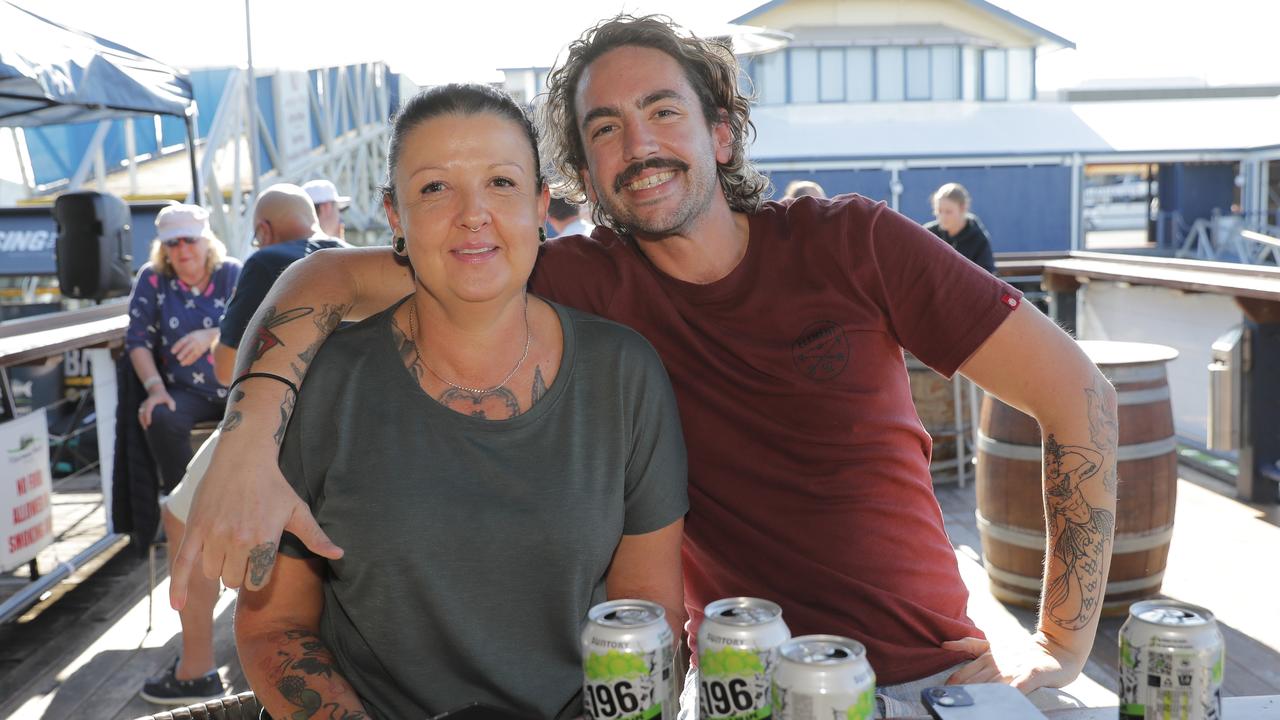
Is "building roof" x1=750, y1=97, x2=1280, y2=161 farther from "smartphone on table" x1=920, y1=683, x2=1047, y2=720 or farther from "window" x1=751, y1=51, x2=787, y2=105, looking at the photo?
"smartphone on table" x1=920, y1=683, x2=1047, y2=720

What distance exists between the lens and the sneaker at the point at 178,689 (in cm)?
378

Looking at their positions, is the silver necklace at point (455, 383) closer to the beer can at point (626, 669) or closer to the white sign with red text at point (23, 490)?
the beer can at point (626, 669)

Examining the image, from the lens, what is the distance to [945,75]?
2541 cm

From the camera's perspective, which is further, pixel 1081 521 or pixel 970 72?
pixel 970 72

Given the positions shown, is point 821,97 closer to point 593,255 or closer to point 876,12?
point 876,12

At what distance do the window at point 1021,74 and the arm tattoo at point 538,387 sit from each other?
26.9 metres

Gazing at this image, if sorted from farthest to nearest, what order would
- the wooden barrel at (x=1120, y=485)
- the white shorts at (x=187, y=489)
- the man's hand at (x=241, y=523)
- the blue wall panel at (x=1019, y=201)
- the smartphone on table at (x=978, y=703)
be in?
the blue wall panel at (x=1019, y=201) < the wooden barrel at (x=1120, y=485) < the white shorts at (x=187, y=489) < the man's hand at (x=241, y=523) < the smartphone on table at (x=978, y=703)

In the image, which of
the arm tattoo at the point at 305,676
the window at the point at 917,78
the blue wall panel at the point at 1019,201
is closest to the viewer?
the arm tattoo at the point at 305,676

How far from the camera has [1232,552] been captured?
4.93m

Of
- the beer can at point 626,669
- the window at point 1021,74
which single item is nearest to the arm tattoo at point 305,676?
the beer can at point 626,669

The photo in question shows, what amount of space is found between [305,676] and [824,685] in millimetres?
858

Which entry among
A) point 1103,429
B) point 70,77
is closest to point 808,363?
point 1103,429

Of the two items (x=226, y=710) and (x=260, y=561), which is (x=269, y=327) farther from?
(x=226, y=710)

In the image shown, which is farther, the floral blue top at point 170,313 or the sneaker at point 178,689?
the floral blue top at point 170,313
